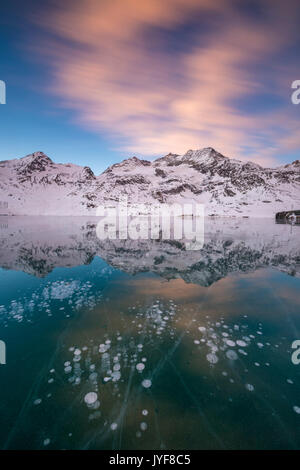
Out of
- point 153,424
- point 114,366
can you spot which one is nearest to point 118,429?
point 153,424

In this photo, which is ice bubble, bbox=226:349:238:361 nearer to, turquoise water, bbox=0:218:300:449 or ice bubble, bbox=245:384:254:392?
turquoise water, bbox=0:218:300:449

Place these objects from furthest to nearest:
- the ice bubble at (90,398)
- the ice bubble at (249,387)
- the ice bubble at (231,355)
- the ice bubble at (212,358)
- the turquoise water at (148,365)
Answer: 1. the ice bubble at (231,355)
2. the ice bubble at (212,358)
3. the ice bubble at (249,387)
4. the ice bubble at (90,398)
5. the turquoise water at (148,365)

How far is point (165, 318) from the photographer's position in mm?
9164

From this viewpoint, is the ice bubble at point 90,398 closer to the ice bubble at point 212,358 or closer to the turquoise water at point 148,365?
the turquoise water at point 148,365

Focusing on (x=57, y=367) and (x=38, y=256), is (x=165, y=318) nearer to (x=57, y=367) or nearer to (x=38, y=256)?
(x=57, y=367)

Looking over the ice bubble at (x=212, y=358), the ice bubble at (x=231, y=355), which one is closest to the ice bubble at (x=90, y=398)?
the ice bubble at (x=212, y=358)

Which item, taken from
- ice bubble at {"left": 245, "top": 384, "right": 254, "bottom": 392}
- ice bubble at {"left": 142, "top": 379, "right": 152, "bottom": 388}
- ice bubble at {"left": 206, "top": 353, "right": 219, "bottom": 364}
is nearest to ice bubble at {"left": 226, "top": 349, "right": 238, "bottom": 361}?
ice bubble at {"left": 206, "top": 353, "right": 219, "bottom": 364}

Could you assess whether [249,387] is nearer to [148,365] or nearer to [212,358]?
[212,358]

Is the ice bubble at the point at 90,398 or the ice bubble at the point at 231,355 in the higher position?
the ice bubble at the point at 231,355

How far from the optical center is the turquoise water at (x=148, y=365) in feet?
14.6

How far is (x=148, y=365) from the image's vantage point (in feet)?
20.8

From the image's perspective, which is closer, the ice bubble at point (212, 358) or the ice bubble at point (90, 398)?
the ice bubble at point (90, 398)

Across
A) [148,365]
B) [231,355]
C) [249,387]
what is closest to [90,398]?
[148,365]
